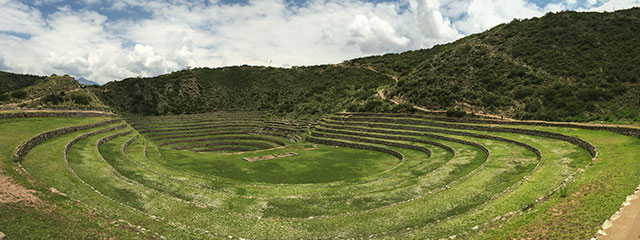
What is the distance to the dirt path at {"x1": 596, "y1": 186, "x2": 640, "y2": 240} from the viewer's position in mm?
7489

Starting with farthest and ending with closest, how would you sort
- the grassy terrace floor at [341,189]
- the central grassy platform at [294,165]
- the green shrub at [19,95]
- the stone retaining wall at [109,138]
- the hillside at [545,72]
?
the green shrub at [19,95] → the hillside at [545,72] → the stone retaining wall at [109,138] → the central grassy platform at [294,165] → the grassy terrace floor at [341,189]

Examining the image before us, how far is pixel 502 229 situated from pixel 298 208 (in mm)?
8634

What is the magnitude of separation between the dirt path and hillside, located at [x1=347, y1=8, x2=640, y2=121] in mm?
25001

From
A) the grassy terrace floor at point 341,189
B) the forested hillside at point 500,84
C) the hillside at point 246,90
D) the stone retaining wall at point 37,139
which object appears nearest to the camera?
the grassy terrace floor at point 341,189

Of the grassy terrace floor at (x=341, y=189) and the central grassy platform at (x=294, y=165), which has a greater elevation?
the grassy terrace floor at (x=341, y=189)

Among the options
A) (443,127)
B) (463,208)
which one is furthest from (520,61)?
(463,208)

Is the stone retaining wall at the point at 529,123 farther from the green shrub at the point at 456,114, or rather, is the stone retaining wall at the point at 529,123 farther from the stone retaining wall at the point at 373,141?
the stone retaining wall at the point at 373,141

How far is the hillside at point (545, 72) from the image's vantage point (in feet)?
117

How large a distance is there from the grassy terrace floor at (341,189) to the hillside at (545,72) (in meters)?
11.3

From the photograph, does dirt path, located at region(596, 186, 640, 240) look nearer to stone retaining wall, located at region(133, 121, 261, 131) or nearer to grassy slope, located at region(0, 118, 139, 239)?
grassy slope, located at region(0, 118, 139, 239)

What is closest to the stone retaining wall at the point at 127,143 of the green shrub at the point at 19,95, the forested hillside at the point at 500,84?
the forested hillside at the point at 500,84

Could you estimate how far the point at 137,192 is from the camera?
15.2 m

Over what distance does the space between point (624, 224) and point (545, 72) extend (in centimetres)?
4512

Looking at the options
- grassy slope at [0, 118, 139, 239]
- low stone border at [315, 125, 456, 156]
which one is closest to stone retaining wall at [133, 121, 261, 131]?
low stone border at [315, 125, 456, 156]
